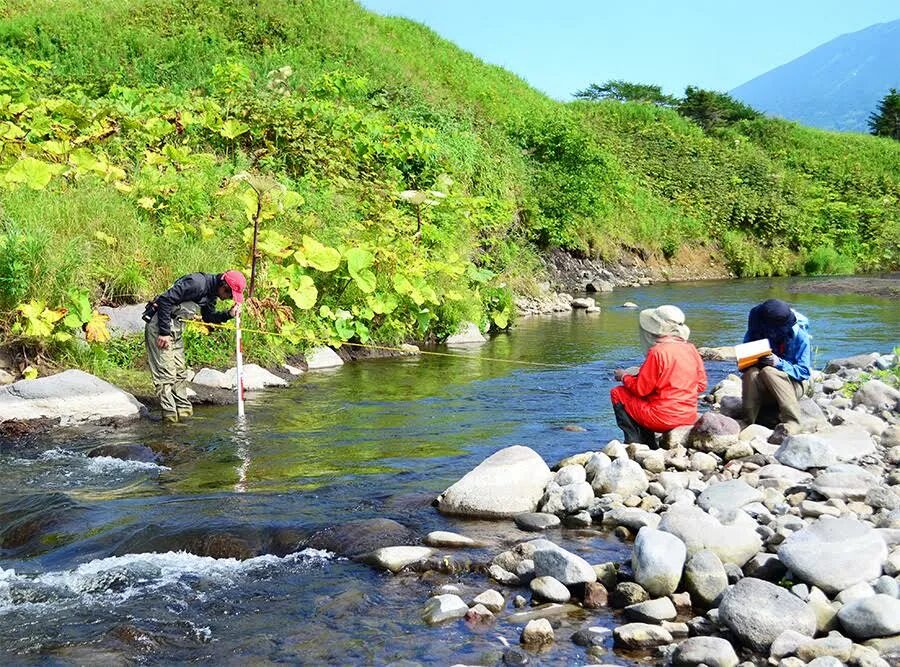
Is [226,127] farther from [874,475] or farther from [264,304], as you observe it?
[874,475]

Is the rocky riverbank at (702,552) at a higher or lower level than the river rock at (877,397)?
lower

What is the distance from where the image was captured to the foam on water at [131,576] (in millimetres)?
5082

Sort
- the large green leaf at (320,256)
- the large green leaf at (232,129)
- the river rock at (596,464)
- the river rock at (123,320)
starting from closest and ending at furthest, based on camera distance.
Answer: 1. the river rock at (596,464)
2. the river rock at (123,320)
3. the large green leaf at (320,256)
4. the large green leaf at (232,129)

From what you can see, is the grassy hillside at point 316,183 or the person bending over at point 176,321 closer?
the person bending over at point 176,321

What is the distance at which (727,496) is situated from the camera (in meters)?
6.11

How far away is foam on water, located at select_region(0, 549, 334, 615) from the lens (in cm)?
508

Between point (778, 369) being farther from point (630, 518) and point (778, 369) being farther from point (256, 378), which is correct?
point (256, 378)

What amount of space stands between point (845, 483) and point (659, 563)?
6.44ft

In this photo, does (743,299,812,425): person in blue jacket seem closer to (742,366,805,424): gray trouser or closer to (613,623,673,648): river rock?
(742,366,805,424): gray trouser

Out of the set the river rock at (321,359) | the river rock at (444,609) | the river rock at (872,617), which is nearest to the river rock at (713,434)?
the river rock at (872,617)

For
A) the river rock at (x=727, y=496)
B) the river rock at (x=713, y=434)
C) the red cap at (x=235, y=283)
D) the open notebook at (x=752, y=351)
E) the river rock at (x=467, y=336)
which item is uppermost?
the red cap at (x=235, y=283)

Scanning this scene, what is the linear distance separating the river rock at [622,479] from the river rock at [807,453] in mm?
1111

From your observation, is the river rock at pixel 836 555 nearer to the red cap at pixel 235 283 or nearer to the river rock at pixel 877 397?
the river rock at pixel 877 397

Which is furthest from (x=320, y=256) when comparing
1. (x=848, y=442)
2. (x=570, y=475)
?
(x=848, y=442)
